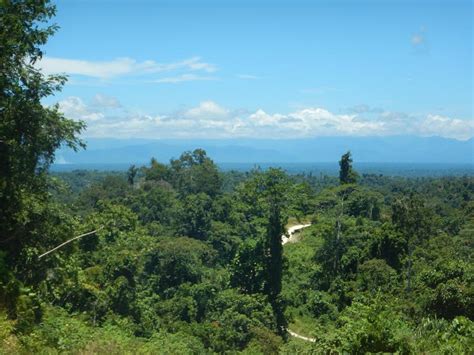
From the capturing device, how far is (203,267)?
30.6 metres

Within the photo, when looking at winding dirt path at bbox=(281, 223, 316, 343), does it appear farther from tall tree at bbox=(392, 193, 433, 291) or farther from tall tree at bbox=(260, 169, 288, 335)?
tall tree at bbox=(392, 193, 433, 291)

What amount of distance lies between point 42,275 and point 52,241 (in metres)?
0.80

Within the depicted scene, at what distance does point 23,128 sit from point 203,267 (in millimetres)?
21364

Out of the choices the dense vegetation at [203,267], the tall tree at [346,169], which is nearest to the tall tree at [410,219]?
the dense vegetation at [203,267]

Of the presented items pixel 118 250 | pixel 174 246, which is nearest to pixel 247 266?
pixel 174 246

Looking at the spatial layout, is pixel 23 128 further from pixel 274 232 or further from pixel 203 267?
pixel 203 267

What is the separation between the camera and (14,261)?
10883 millimetres

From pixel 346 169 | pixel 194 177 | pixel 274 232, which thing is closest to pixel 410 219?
pixel 274 232

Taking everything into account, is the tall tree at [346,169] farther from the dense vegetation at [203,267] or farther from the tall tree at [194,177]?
the tall tree at [194,177]

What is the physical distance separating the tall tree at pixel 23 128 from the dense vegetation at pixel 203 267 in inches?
1.1

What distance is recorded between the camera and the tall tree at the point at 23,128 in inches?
386

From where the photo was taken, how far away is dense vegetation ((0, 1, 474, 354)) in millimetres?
Result: 8570

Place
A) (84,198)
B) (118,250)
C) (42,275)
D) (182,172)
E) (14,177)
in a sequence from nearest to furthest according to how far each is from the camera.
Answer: (14,177) < (42,275) < (118,250) < (84,198) < (182,172)

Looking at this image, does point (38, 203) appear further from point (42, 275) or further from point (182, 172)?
point (182, 172)
